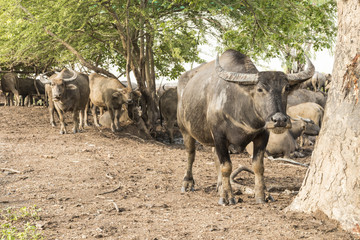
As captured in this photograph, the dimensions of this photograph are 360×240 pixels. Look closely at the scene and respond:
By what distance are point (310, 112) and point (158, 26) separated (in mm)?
6553

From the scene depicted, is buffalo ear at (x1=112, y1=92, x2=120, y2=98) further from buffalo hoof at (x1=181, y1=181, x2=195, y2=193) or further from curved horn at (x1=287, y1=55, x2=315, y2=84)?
curved horn at (x1=287, y1=55, x2=315, y2=84)

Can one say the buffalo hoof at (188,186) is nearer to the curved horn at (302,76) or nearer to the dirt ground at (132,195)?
the dirt ground at (132,195)

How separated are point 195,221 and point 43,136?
8527mm

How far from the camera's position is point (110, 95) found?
14.9 m

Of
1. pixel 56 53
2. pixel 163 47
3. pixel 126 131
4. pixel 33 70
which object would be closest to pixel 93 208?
pixel 126 131

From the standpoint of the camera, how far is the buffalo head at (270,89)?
15.6 ft

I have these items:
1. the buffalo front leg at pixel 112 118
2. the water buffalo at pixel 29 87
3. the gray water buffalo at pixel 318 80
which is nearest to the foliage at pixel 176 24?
the buffalo front leg at pixel 112 118

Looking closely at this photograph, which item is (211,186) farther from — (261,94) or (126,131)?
(126,131)

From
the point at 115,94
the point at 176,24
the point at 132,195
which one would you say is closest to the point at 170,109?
the point at 115,94

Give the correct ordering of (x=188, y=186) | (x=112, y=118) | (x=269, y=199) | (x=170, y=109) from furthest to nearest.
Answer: (x=170, y=109) < (x=112, y=118) < (x=188, y=186) < (x=269, y=199)

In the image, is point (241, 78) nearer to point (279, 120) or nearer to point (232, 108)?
point (232, 108)

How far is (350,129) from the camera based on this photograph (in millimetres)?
4430

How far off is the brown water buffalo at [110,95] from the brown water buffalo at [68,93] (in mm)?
793

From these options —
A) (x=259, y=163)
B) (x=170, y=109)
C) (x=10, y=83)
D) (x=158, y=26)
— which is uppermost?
(x=158, y=26)
